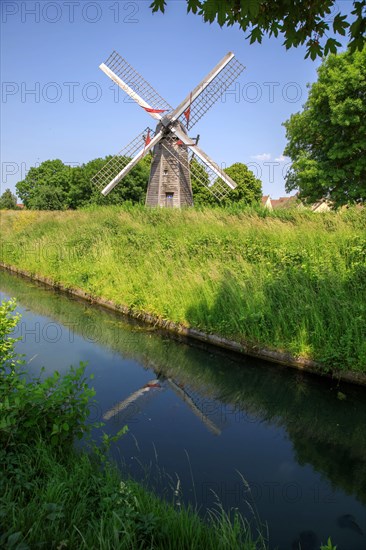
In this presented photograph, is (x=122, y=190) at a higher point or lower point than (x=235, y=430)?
higher

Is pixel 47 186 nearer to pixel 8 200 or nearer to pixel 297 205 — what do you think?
pixel 8 200

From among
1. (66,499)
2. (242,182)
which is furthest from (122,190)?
(66,499)

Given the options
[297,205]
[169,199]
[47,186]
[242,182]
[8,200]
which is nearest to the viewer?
[297,205]

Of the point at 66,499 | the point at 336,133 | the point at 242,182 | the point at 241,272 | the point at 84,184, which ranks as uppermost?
the point at 242,182

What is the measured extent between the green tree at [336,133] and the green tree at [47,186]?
1161 inches

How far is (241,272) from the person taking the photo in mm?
8953

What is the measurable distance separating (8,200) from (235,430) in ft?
216

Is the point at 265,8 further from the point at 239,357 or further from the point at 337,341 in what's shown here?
the point at 239,357

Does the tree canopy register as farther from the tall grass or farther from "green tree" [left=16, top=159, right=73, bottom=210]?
the tall grass

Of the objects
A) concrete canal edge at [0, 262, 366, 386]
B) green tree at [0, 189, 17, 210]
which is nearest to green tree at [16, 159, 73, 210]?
green tree at [0, 189, 17, 210]

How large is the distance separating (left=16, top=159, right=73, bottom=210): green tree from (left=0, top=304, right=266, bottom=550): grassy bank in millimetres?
44386

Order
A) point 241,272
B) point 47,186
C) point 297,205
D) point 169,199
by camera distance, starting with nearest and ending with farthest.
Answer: point 241,272 < point 297,205 < point 169,199 < point 47,186

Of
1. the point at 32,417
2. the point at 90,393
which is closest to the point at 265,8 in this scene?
the point at 90,393

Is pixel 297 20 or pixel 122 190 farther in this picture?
pixel 122 190
